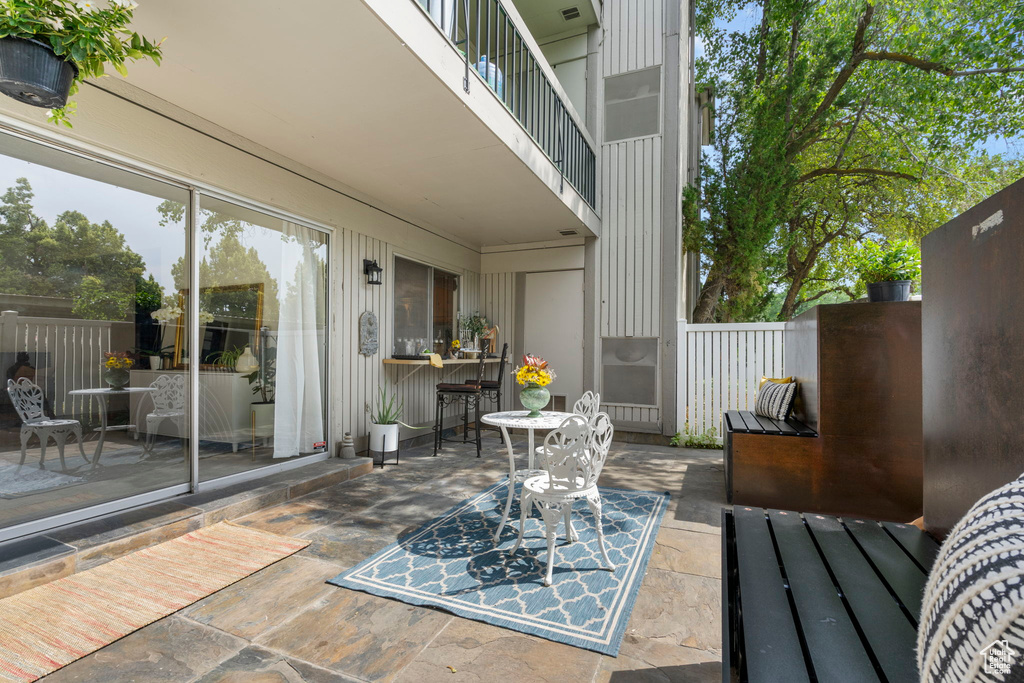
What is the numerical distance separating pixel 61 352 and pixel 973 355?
14.0 feet

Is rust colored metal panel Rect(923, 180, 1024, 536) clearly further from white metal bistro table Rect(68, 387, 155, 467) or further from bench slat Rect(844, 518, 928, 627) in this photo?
white metal bistro table Rect(68, 387, 155, 467)

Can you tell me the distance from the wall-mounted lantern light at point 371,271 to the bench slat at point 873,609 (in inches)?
→ 177

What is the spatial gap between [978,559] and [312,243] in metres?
4.82

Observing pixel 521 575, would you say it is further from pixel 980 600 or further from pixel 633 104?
pixel 633 104

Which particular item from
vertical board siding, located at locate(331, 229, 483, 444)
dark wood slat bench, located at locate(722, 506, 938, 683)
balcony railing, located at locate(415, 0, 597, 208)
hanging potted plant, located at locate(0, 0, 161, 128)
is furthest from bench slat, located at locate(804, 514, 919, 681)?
vertical board siding, located at locate(331, 229, 483, 444)

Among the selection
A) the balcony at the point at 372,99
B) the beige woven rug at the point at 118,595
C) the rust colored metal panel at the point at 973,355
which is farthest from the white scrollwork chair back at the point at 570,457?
the balcony at the point at 372,99

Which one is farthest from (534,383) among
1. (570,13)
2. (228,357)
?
(570,13)

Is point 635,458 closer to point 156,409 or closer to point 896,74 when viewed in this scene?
point 156,409

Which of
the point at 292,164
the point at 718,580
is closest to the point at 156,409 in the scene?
the point at 292,164

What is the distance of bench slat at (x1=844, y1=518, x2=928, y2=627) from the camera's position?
1105mm

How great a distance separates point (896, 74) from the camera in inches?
322

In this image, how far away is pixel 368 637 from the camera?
1.96m

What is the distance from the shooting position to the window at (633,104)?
6363mm

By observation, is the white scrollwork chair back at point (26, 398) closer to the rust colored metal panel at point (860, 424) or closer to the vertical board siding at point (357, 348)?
the vertical board siding at point (357, 348)
